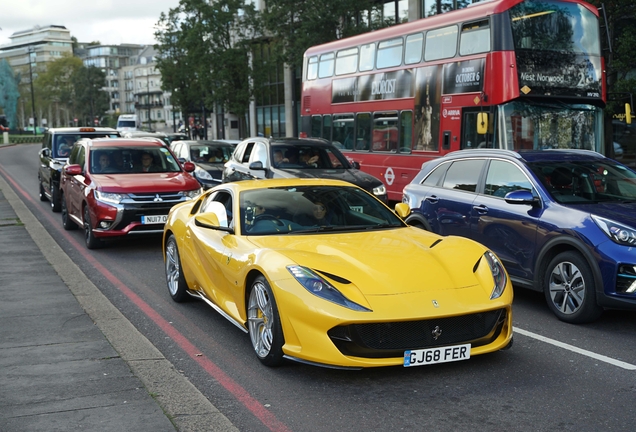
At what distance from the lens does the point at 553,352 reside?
6.22 metres

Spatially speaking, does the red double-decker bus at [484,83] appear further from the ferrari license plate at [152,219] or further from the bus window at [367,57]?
the ferrari license plate at [152,219]

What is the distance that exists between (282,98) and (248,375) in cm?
4570

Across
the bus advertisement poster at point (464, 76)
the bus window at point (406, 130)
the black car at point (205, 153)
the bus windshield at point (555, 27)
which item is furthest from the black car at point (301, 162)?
the black car at point (205, 153)

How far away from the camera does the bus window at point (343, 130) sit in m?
19.8

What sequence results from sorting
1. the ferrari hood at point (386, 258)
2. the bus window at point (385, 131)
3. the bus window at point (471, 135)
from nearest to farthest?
the ferrari hood at point (386, 258) → the bus window at point (471, 135) → the bus window at point (385, 131)

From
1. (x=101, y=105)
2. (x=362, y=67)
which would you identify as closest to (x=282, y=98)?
(x=362, y=67)

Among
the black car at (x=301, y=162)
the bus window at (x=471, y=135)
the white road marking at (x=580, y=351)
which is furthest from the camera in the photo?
the bus window at (x=471, y=135)

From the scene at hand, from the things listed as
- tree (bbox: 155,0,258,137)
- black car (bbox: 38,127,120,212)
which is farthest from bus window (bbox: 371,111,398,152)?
tree (bbox: 155,0,258,137)

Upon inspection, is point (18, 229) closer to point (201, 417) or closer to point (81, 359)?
point (81, 359)

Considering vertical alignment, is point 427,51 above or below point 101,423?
above

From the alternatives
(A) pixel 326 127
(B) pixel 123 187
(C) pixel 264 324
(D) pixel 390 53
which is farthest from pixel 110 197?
(A) pixel 326 127

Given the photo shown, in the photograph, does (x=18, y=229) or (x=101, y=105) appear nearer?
(x=18, y=229)

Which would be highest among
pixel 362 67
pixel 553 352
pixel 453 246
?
pixel 362 67

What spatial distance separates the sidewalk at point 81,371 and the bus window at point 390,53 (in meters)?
10.5
